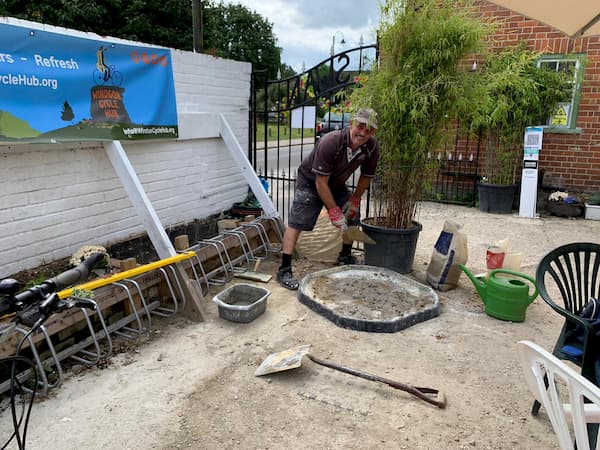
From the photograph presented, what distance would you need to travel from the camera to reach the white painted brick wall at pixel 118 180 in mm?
3375

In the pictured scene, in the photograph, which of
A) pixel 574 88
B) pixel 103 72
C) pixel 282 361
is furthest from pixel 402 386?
pixel 574 88

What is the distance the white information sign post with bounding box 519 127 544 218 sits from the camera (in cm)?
680

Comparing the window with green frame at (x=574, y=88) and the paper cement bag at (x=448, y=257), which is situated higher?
the window with green frame at (x=574, y=88)

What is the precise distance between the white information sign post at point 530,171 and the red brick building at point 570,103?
51cm

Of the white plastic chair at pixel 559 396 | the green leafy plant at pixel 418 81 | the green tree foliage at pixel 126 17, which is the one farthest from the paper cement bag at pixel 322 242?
the green tree foliage at pixel 126 17

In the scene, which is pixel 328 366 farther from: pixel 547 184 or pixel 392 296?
pixel 547 184

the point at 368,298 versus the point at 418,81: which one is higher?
the point at 418,81

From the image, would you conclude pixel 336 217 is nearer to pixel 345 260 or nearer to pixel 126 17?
pixel 345 260

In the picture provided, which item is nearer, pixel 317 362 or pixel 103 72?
pixel 317 362

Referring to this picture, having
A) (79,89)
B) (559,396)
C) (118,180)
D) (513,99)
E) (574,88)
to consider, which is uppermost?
(574,88)

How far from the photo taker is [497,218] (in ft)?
22.8

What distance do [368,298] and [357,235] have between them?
2.67ft

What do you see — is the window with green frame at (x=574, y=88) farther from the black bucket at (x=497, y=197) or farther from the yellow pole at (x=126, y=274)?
the yellow pole at (x=126, y=274)

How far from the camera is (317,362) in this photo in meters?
2.84
